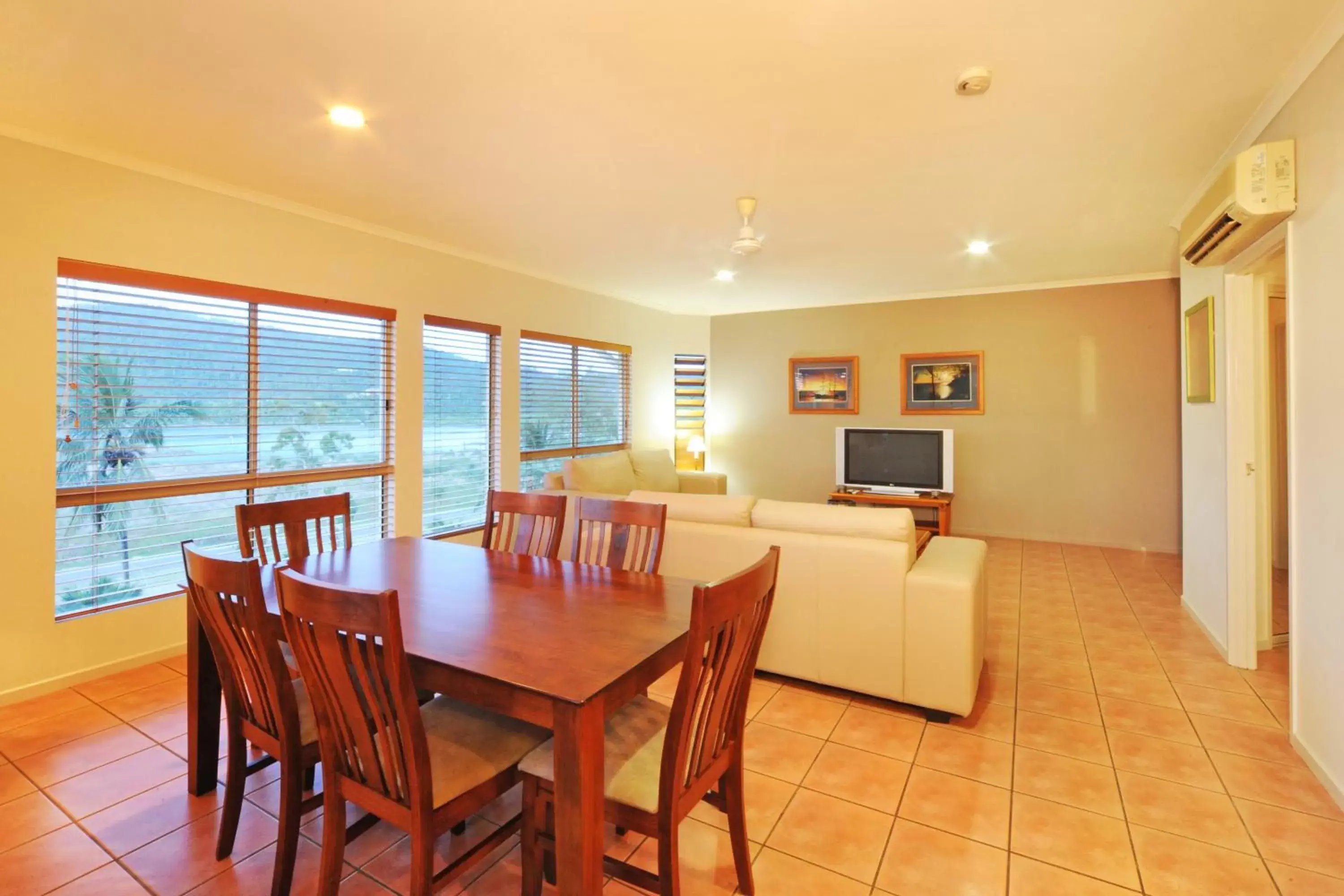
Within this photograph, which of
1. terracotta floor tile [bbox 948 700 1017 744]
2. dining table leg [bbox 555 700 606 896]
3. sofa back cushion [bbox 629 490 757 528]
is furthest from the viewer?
sofa back cushion [bbox 629 490 757 528]

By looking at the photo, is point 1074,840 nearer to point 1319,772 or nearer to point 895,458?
point 1319,772

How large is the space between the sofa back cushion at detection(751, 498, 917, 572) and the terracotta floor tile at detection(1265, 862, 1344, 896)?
4.28 feet

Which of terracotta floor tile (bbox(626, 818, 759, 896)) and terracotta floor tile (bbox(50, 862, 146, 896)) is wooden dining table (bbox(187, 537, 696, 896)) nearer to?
terracotta floor tile (bbox(50, 862, 146, 896))

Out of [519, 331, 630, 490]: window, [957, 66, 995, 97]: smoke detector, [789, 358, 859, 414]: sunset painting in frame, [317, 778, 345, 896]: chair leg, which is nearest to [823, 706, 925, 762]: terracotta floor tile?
[317, 778, 345, 896]: chair leg

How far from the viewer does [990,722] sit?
98.0 inches

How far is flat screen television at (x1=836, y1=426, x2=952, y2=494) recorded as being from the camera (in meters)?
5.66

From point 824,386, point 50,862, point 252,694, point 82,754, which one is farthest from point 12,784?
point 824,386

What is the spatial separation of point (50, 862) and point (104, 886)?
25 cm

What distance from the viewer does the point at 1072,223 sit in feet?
12.3

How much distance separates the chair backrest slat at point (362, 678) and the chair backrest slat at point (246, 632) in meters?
0.14

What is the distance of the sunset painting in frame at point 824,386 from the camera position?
252 inches

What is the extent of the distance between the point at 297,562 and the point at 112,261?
1.88 meters

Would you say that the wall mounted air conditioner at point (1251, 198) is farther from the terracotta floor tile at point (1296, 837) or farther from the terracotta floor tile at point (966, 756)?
the terracotta floor tile at point (966, 756)

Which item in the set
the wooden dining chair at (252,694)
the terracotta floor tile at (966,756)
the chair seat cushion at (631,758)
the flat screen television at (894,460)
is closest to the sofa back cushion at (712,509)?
the terracotta floor tile at (966,756)
